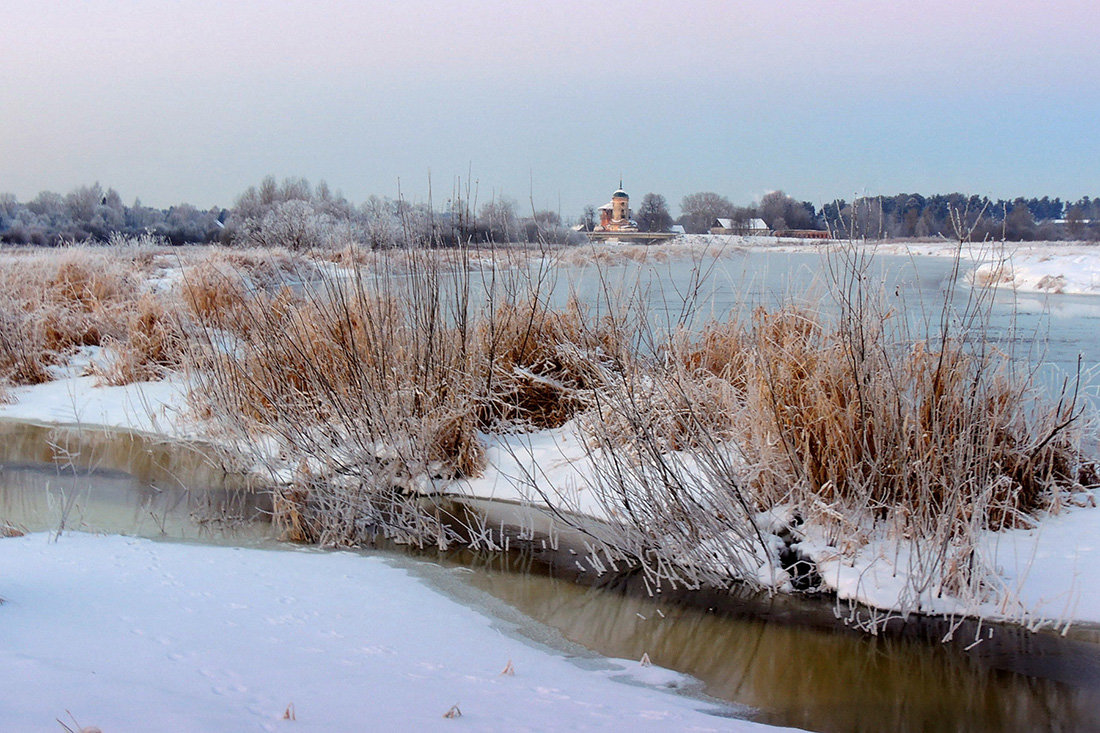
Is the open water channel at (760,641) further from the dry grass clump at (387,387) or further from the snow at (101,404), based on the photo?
the snow at (101,404)

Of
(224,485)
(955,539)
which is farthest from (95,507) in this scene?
(955,539)

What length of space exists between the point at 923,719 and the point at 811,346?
241 cm

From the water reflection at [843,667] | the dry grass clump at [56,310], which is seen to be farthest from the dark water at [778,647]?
the dry grass clump at [56,310]

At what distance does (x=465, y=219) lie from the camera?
213 inches

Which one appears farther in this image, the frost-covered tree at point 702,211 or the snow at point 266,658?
the frost-covered tree at point 702,211

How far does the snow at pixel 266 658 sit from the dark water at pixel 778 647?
0.30m

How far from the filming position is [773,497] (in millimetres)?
4477

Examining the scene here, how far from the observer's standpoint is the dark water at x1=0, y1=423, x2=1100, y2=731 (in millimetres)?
3047

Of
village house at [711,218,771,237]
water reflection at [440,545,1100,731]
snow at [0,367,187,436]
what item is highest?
village house at [711,218,771,237]

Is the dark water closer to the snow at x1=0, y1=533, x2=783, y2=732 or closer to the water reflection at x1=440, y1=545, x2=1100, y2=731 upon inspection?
the water reflection at x1=440, y1=545, x2=1100, y2=731

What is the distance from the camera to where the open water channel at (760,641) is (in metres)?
3.06

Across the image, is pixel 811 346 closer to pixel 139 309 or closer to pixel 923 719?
pixel 923 719

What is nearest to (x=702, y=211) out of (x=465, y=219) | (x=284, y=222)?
(x=465, y=219)

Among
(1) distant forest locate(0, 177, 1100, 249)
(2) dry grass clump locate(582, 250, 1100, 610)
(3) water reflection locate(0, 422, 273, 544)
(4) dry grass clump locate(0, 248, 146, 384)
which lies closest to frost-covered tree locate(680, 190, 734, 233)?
(1) distant forest locate(0, 177, 1100, 249)
